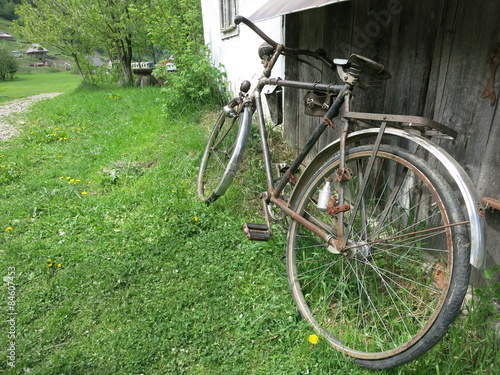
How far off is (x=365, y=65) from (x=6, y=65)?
3194 cm

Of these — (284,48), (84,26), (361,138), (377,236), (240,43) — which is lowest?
(377,236)

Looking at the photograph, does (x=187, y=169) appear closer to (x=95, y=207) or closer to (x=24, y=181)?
(x=95, y=207)

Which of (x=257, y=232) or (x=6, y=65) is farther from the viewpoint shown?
(x=6, y=65)

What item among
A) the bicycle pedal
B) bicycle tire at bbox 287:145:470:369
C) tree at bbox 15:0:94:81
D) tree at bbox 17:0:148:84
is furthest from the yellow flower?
tree at bbox 15:0:94:81

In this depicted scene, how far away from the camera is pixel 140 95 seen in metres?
9.00

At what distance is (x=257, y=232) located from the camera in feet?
7.02

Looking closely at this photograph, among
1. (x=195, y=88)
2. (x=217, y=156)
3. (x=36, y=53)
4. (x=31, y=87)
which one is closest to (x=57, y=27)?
(x=31, y=87)

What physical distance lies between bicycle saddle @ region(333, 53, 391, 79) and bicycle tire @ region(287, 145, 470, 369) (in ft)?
1.32

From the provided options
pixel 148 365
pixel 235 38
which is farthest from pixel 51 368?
pixel 235 38

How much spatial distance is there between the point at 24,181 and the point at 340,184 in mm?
3818

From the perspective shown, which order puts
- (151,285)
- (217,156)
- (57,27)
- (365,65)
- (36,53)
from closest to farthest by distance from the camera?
1. (365,65)
2. (151,285)
3. (217,156)
4. (57,27)
5. (36,53)

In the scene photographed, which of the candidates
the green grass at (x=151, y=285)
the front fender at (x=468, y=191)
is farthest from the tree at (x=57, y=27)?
the front fender at (x=468, y=191)

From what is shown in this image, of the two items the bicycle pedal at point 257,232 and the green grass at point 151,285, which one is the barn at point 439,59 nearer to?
the green grass at point 151,285

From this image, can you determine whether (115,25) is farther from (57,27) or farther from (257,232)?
(257,232)
